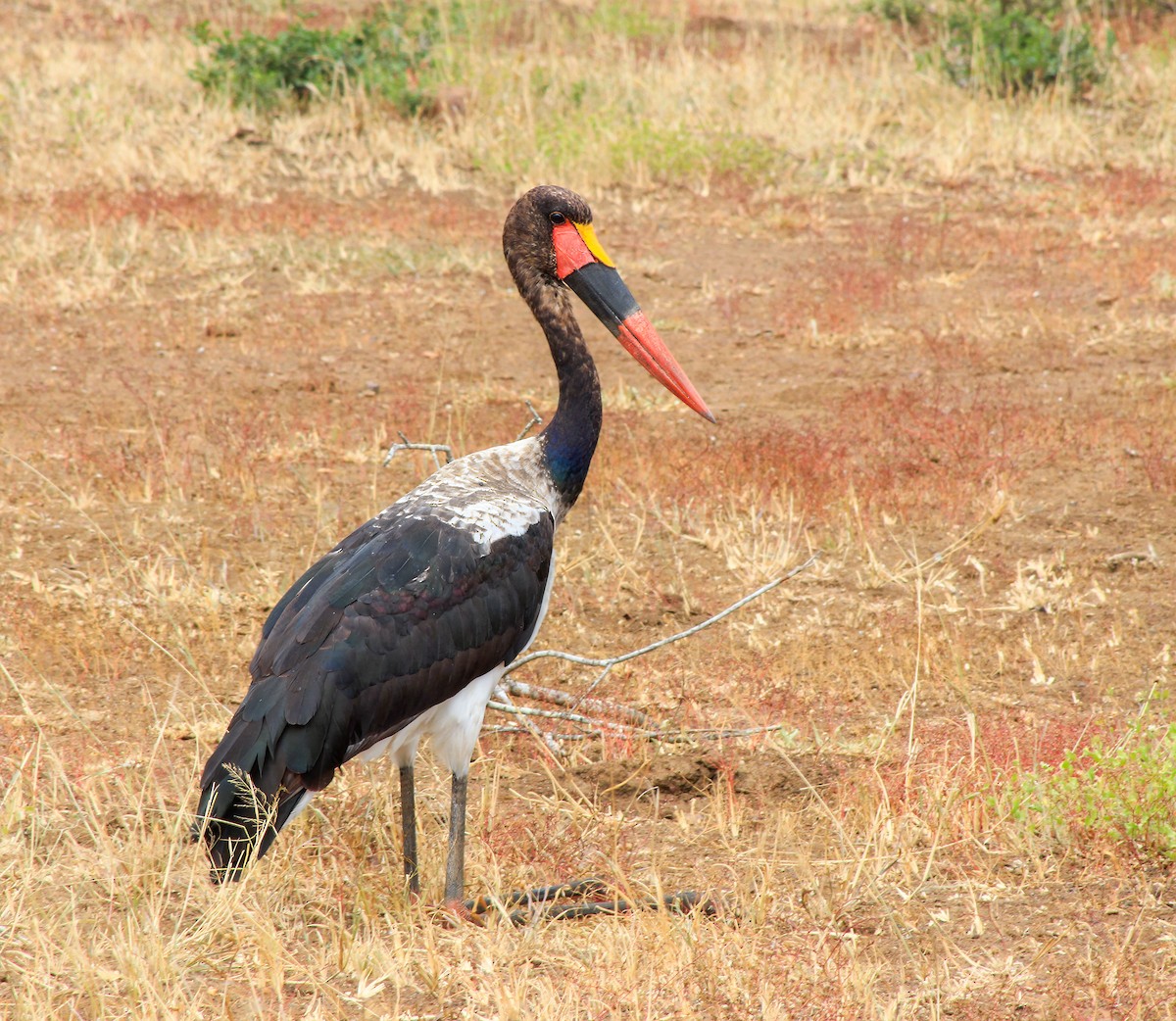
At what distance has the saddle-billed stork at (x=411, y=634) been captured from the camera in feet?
11.2

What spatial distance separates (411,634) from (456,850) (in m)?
0.57

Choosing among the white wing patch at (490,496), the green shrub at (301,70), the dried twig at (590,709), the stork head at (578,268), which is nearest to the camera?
the white wing patch at (490,496)

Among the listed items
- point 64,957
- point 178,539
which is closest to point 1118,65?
point 178,539

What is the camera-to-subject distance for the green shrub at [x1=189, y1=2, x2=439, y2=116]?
11.9 metres

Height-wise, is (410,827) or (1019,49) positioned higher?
(1019,49)

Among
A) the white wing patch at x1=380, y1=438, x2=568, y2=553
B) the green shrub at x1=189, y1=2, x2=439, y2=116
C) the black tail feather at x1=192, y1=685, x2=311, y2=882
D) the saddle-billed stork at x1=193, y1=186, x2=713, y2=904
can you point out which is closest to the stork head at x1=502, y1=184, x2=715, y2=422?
the saddle-billed stork at x1=193, y1=186, x2=713, y2=904

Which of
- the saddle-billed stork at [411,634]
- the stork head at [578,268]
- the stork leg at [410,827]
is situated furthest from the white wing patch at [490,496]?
the stork leg at [410,827]

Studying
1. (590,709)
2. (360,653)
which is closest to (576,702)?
(590,709)

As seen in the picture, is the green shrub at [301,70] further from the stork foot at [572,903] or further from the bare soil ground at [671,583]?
the stork foot at [572,903]

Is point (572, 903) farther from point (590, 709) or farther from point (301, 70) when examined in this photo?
point (301, 70)

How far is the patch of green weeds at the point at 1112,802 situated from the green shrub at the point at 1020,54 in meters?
9.24

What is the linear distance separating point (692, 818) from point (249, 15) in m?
13.7

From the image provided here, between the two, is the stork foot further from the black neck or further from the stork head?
the stork head

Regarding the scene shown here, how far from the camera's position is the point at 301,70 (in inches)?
476
